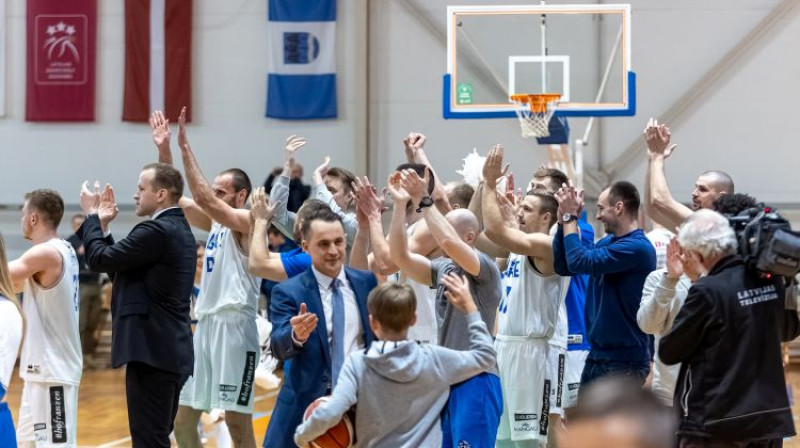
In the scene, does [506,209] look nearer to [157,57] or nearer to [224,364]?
[224,364]

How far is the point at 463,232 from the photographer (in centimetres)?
579

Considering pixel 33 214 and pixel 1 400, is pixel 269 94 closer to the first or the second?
pixel 33 214

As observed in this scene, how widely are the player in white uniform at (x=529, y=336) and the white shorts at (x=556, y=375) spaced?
0.06 ft

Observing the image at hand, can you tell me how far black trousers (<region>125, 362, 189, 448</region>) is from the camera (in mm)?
6180

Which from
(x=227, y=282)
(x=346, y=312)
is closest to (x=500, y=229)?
(x=346, y=312)

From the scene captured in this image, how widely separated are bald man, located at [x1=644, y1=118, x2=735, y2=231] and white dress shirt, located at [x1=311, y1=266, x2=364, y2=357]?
2.09m

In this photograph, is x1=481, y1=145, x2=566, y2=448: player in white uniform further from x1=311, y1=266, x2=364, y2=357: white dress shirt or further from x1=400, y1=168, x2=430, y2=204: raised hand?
x1=311, y1=266, x2=364, y2=357: white dress shirt

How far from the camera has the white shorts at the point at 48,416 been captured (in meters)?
6.54

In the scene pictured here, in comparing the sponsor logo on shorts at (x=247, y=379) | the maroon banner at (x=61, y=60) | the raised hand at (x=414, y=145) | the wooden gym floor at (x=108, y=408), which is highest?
the maroon banner at (x=61, y=60)

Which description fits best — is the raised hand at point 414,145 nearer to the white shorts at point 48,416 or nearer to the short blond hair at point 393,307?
the white shorts at point 48,416

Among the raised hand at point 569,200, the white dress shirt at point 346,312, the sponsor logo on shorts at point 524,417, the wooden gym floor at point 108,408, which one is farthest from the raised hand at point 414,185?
the wooden gym floor at point 108,408

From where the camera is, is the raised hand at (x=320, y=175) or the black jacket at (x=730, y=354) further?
the raised hand at (x=320, y=175)

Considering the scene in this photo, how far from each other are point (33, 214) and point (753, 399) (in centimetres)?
427

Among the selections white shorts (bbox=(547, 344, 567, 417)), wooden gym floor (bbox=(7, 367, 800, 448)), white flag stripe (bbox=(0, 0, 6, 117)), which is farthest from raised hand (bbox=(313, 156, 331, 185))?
white flag stripe (bbox=(0, 0, 6, 117))
